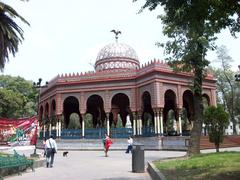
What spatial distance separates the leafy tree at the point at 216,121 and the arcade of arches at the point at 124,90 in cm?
1003

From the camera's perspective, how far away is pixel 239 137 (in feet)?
122

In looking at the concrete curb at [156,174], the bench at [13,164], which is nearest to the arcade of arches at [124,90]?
the bench at [13,164]

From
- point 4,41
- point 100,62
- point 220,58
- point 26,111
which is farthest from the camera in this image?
point 26,111

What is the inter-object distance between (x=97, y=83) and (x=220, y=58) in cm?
2180

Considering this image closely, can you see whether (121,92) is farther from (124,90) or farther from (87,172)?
(87,172)

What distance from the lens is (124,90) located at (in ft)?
122

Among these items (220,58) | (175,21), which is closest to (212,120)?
(175,21)

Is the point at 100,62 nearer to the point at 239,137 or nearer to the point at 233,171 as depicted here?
the point at 239,137

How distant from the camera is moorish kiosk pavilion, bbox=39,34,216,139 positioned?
34.6 m

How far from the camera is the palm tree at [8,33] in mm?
19000

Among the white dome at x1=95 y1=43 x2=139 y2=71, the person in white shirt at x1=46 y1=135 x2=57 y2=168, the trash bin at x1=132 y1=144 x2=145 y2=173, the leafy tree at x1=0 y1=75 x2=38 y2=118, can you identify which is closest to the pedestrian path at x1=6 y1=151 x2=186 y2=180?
the trash bin at x1=132 y1=144 x2=145 y2=173

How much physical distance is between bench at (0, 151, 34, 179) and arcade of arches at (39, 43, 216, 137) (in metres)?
21.2

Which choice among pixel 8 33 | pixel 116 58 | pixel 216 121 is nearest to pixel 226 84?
pixel 116 58

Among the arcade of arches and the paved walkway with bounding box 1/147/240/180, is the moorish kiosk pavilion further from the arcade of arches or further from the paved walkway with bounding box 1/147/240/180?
the paved walkway with bounding box 1/147/240/180
